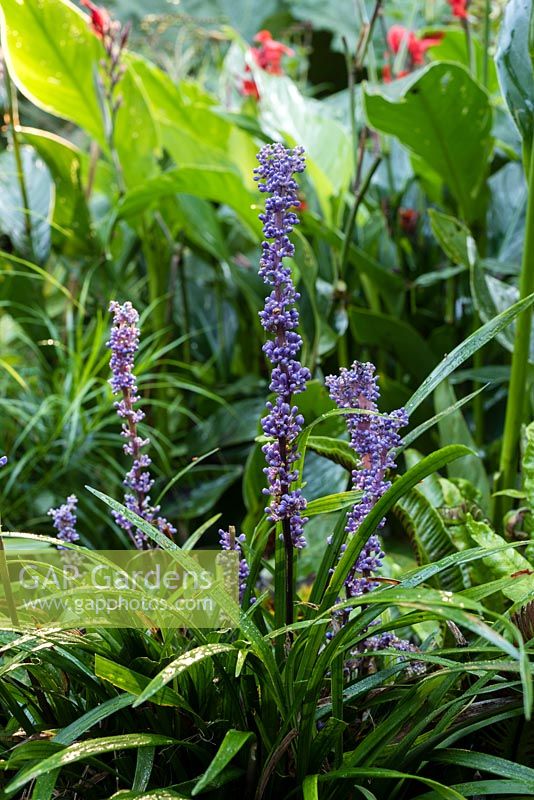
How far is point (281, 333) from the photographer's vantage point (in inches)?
27.8

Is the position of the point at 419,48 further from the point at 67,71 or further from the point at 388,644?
the point at 388,644

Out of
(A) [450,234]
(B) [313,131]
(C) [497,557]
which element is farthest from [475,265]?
(B) [313,131]

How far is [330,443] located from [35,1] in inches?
54.8

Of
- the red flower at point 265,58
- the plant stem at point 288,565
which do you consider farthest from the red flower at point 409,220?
the plant stem at point 288,565

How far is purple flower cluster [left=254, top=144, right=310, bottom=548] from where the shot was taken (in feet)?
2.29

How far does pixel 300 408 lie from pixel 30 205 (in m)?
1.46

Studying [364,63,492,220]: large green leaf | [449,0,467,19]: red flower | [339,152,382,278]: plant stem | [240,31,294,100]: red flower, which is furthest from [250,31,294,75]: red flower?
[339,152,382,278]: plant stem

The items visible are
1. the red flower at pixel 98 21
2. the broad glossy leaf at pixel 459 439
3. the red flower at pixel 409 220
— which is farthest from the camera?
the red flower at pixel 409 220

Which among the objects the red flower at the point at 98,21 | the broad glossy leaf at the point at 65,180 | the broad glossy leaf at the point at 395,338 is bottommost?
the broad glossy leaf at the point at 395,338

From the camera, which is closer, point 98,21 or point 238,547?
point 238,547

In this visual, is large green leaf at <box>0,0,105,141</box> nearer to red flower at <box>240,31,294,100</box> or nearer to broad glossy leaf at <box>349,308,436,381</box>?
red flower at <box>240,31,294,100</box>

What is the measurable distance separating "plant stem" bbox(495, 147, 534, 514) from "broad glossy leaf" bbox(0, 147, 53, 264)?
1.12m

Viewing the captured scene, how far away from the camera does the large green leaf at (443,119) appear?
1615mm

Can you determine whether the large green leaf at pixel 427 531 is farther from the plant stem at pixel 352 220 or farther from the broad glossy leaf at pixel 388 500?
the plant stem at pixel 352 220
